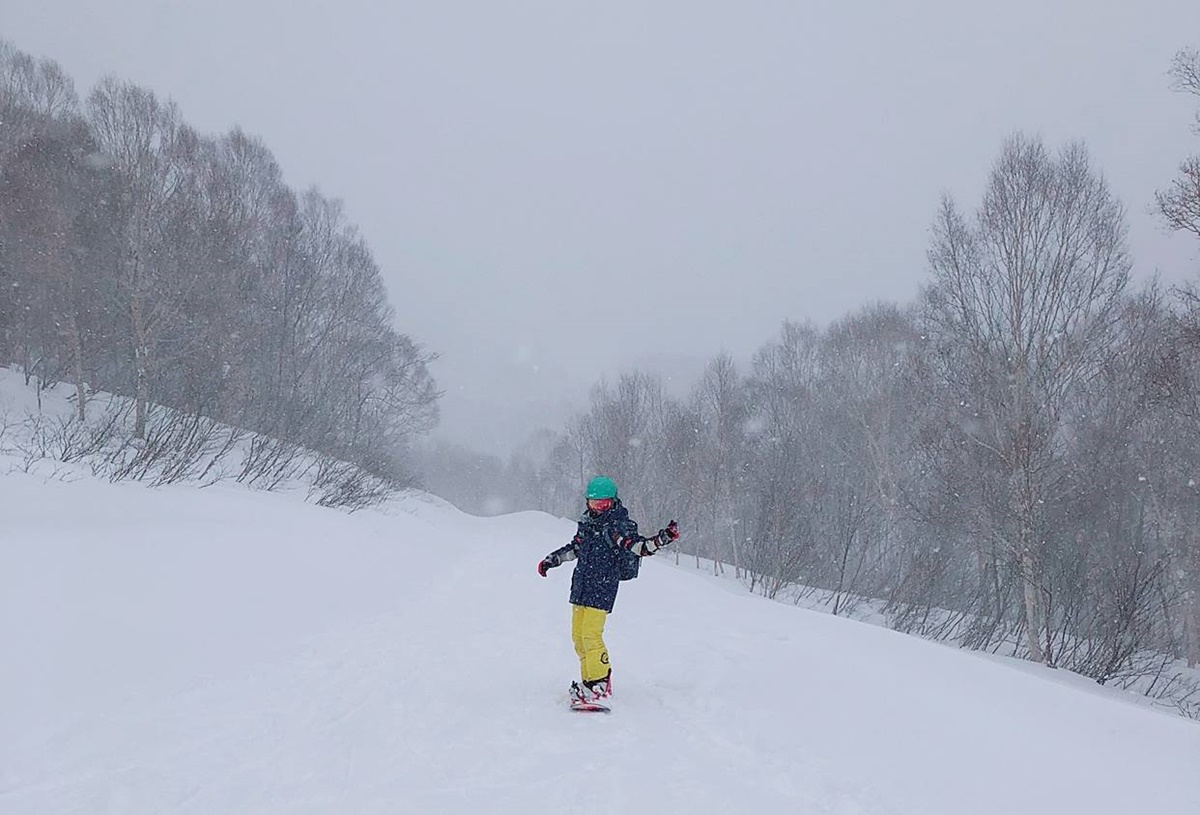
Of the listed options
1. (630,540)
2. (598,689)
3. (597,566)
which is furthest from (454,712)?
(630,540)

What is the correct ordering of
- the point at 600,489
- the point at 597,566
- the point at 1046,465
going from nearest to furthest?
the point at 597,566, the point at 600,489, the point at 1046,465

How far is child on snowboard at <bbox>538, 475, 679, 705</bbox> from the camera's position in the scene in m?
5.42

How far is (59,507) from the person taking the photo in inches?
292

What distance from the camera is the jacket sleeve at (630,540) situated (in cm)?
571

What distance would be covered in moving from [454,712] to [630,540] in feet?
6.21

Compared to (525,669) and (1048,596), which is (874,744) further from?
(1048,596)

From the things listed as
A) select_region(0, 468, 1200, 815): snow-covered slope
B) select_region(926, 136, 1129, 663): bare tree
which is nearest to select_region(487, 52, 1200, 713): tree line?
select_region(926, 136, 1129, 663): bare tree

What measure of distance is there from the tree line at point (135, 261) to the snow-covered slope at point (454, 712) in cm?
1056

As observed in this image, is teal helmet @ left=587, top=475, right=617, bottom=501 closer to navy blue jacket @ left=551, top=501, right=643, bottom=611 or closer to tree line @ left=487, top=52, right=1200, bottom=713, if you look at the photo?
navy blue jacket @ left=551, top=501, right=643, bottom=611

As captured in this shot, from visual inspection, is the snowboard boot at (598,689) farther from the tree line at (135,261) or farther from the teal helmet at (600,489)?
the tree line at (135,261)

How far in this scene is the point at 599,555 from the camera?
229 inches

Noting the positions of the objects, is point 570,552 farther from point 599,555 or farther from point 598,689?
point 598,689

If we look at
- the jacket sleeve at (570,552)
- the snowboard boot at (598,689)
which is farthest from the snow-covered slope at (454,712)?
the jacket sleeve at (570,552)

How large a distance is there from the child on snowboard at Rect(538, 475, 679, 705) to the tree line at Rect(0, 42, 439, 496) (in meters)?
13.2
